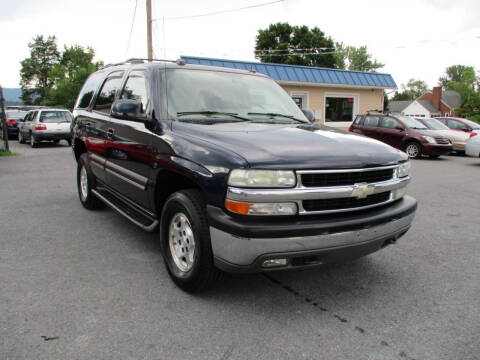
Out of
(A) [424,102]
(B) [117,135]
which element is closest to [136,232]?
(B) [117,135]

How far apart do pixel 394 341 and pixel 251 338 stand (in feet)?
3.12

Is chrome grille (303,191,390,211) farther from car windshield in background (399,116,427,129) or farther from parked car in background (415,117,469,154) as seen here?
parked car in background (415,117,469,154)

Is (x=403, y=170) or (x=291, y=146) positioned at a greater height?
(x=291, y=146)

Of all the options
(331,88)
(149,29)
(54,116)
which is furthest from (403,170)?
(331,88)

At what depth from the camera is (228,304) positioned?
3107 millimetres

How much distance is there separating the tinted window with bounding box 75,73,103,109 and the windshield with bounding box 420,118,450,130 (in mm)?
13414

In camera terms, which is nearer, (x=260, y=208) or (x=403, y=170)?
(x=260, y=208)

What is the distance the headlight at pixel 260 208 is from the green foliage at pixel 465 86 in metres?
58.7

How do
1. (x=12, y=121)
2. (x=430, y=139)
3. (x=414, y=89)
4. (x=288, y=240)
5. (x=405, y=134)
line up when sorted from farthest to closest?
(x=414, y=89)
(x=12, y=121)
(x=405, y=134)
(x=430, y=139)
(x=288, y=240)

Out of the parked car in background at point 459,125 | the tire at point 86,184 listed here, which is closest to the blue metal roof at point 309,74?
the parked car in background at point 459,125

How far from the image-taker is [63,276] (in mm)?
3586

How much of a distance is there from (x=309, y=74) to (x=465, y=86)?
73660 mm

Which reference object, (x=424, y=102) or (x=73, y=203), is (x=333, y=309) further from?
(x=424, y=102)

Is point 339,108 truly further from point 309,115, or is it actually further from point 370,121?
point 309,115
